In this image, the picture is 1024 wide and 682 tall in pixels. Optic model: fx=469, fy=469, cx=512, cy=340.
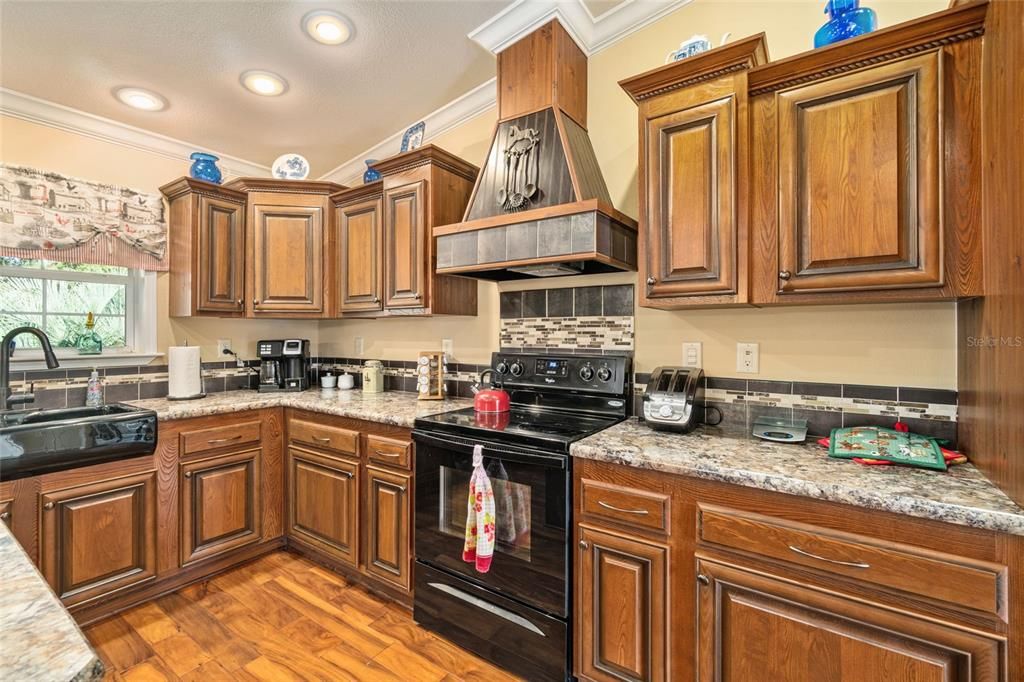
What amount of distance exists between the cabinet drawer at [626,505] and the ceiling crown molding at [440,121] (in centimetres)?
210

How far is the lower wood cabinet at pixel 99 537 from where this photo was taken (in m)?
1.97

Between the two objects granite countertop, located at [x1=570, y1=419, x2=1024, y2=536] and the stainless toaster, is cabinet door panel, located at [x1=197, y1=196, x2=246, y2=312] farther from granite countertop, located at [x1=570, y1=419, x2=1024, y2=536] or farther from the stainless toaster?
the stainless toaster

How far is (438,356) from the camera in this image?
107 inches

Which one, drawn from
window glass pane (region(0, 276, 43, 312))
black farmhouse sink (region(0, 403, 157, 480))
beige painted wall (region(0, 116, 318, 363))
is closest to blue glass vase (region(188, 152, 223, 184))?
beige painted wall (region(0, 116, 318, 363))

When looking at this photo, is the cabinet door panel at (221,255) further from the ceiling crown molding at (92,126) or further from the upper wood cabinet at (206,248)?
the ceiling crown molding at (92,126)

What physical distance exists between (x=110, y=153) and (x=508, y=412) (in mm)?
2854

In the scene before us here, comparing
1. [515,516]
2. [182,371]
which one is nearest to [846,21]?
[515,516]

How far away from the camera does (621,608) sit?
4.98 ft

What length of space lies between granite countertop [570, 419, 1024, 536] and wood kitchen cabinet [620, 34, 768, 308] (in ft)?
1.66

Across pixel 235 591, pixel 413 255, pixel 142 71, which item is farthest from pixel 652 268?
pixel 142 71

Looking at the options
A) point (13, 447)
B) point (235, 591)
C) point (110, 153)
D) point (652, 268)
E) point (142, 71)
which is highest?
point (142, 71)

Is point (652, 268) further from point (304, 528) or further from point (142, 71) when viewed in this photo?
point (142, 71)

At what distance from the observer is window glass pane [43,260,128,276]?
2605mm

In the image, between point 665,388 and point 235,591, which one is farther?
point 235,591
